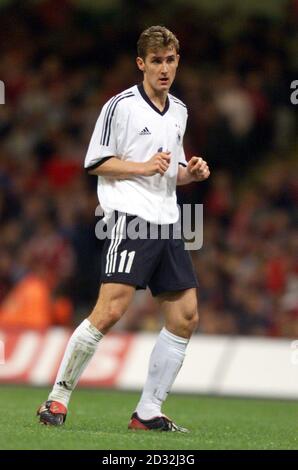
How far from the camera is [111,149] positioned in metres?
7.27

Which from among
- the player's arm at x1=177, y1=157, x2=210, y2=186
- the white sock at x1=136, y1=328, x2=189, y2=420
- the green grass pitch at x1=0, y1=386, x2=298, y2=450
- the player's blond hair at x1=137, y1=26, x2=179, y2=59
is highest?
the player's blond hair at x1=137, y1=26, x2=179, y2=59

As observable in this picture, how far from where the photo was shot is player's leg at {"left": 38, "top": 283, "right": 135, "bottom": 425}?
23.4 feet

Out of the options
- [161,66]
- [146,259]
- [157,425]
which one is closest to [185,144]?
[161,66]

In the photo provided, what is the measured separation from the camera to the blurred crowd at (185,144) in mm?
13875

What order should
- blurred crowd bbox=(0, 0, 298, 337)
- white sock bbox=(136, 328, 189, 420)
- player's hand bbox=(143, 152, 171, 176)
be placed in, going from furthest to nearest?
blurred crowd bbox=(0, 0, 298, 337)
white sock bbox=(136, 328, 189, 420)
player's hand bbox=(143, 152, 171, 176)

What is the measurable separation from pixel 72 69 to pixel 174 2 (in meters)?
1.63

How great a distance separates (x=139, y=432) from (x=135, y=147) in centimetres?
164

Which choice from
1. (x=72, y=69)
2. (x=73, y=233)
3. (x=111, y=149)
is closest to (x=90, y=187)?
(x=73, y=233)

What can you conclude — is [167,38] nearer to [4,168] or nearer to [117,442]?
[117,442]

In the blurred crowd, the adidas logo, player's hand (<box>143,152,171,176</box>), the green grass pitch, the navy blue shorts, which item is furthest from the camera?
the blurred crowd

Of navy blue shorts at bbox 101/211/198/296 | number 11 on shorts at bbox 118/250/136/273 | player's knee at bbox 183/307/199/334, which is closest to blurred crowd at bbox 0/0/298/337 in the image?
player's knee at bbox 183/307/199/334

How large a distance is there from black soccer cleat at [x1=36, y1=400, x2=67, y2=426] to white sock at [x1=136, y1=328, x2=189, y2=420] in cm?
49

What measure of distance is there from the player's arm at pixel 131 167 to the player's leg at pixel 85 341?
635 mm

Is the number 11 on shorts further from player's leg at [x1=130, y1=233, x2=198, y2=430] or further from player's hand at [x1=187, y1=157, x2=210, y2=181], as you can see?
player's hand at [x1=187, y1=157, x2=210, y2=181]
